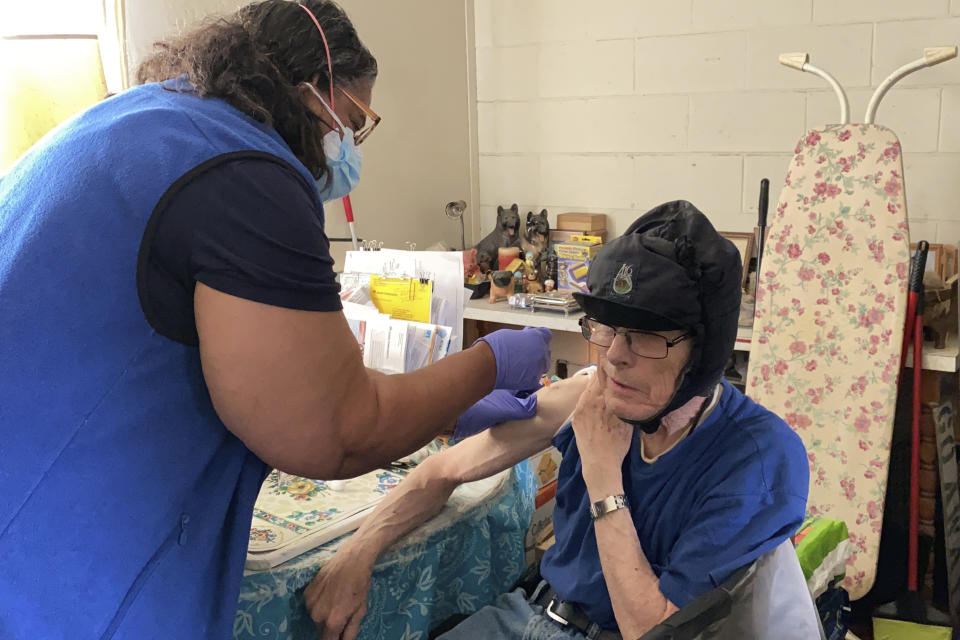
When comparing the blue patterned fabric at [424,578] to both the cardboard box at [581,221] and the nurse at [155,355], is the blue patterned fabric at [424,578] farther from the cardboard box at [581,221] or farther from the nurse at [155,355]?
the cardboard box at [581,221]

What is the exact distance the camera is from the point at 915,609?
8.38ft

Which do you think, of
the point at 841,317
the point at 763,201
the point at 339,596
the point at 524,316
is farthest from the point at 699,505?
the point at 524,316

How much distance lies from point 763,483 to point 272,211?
0.86 metres

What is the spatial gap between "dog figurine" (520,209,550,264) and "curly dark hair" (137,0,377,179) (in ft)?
8.11

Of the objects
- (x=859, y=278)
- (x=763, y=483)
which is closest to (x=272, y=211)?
(x=763, y=483)

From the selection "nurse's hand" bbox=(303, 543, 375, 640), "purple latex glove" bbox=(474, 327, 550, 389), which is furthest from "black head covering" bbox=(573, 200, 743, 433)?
"nurse's hand" bbox=(303, 543, 375, 640)

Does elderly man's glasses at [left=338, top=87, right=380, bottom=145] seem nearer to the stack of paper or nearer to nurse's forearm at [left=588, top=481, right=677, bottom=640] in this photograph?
the stack of paper

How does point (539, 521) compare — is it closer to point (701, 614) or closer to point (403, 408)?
point (701, 614)

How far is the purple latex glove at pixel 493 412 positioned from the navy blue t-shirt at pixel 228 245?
0.76 meters

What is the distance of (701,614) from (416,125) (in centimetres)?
305

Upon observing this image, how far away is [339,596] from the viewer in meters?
1.42

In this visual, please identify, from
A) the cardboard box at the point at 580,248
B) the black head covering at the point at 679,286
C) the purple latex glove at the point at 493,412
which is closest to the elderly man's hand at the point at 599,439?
the black head covering at the point at 679,286

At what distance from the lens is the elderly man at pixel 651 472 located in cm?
130

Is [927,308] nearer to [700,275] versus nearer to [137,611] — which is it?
[700,275]
